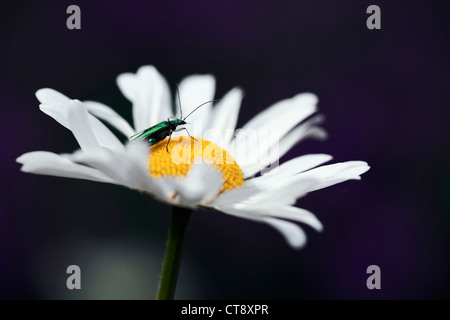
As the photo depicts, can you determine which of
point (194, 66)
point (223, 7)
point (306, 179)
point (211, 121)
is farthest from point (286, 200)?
point (223, 7)

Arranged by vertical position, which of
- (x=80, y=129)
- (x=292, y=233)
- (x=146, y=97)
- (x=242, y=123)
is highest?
(x=242, y=123)

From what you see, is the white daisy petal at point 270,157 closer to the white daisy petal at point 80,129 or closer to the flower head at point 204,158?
the flower head at point 204,158

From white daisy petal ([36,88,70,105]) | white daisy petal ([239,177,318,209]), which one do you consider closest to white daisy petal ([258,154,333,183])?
white daisy petal ([239,177,318,209])

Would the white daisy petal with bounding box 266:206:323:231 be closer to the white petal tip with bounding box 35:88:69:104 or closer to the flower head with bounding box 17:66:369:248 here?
the flower head with bounding box 17:66:369:248

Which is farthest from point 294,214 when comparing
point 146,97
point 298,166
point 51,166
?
point 146,97

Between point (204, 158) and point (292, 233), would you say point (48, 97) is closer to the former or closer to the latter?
point (204, 158)

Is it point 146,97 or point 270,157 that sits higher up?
point 146,97

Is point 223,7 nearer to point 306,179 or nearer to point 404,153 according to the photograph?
point 404,153
